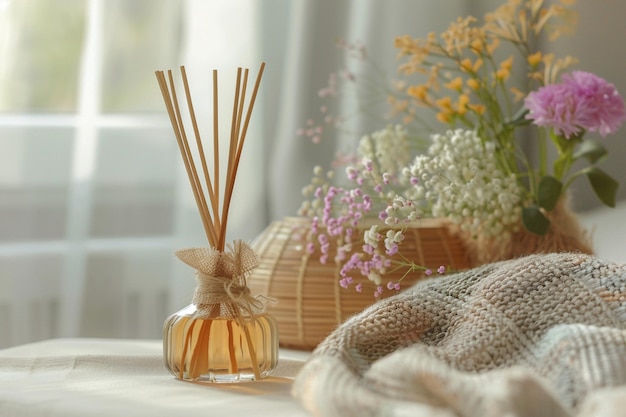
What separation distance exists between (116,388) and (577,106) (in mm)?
565

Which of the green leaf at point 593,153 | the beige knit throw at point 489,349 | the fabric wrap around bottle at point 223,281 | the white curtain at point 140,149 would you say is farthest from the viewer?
the white curtain at point 140,149

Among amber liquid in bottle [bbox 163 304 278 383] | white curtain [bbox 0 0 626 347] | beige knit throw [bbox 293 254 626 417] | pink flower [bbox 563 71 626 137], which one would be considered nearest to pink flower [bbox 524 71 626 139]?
pink flower [bbox 563 71 626 137]

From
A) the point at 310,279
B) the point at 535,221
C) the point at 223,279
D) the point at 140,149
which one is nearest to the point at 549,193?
the point at 535,221

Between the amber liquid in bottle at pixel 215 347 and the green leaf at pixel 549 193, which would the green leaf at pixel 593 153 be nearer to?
the green leaf at pixel 549 193

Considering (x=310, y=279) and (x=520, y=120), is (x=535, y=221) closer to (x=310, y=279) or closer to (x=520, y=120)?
(x=520, y=120)

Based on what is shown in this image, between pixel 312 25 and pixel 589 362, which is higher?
pixel 312 25

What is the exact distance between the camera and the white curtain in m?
1.47

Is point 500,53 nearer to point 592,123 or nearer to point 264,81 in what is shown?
point 264,81

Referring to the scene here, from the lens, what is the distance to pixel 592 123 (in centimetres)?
101

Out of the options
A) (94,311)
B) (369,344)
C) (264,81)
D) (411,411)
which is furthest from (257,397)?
(264,81)

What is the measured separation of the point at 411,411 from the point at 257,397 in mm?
267

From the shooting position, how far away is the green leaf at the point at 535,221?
3.36ft

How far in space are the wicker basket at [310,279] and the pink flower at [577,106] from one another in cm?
18

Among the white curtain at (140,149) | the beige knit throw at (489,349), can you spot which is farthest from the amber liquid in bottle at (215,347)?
the white curtain at (140,149)
